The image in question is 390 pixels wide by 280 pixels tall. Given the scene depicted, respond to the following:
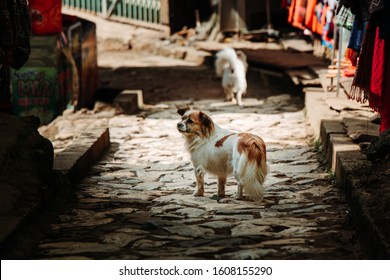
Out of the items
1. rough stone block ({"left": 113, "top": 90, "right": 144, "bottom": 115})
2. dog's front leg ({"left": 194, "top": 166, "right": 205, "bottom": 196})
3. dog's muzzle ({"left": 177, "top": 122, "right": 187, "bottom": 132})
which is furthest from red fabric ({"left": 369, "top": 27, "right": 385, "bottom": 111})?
rough stone block ({"left": 113, "top": 90, "right": 144, "bottom": 115})

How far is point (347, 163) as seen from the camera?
29.7 feet

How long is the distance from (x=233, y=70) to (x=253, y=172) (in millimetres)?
8503

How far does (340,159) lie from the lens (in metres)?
9.30

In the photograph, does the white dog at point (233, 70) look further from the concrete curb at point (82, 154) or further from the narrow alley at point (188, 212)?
the concrete curb at point (82, 154)

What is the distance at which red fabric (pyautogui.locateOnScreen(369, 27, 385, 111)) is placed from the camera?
9461 mm

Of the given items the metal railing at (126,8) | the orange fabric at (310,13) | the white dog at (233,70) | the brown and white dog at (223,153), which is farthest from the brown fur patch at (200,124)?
the metal railing at (126,8)

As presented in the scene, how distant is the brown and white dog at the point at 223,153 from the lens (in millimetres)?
8648

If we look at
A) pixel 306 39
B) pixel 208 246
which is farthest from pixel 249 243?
pixel 306 39

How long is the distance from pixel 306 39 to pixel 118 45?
5794 mm

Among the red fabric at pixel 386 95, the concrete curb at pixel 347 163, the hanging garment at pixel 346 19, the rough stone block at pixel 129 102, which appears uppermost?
the hanging garment at pixel 346 19

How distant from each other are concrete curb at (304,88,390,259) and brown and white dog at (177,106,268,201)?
2.93 ft

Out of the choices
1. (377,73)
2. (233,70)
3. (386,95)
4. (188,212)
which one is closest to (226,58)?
(233,70)

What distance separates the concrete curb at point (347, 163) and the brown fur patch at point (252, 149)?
2.85ft

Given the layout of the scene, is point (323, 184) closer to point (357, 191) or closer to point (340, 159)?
point (340, 159)
